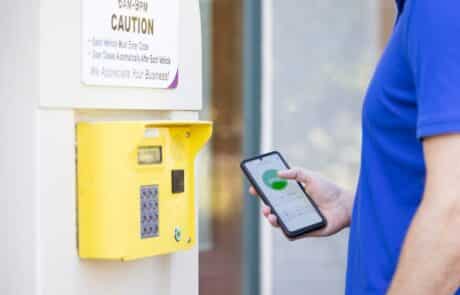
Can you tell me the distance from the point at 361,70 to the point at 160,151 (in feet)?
10.6

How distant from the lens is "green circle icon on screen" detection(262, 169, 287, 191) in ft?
8.95

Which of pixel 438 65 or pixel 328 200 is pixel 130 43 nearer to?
pixel 328 200

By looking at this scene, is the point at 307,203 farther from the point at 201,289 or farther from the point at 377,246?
the point at 201,289

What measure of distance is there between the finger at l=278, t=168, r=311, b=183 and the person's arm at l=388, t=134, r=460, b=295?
0.86 m

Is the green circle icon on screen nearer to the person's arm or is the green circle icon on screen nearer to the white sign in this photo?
the white sign

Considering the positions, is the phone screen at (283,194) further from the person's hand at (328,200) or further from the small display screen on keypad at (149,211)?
the small display screen on keypad at (149,211)

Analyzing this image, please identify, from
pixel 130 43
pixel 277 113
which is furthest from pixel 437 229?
pixel 277 113

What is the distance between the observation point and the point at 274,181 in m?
2.73

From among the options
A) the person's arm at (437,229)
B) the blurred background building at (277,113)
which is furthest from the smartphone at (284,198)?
the blurred background building at (277,113)

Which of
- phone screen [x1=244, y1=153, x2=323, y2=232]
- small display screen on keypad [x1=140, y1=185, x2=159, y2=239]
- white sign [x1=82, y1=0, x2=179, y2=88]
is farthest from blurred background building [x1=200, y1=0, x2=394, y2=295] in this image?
small display screen on keypad [x1=140, y1=185, x2=159, y2=239]

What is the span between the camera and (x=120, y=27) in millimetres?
2508

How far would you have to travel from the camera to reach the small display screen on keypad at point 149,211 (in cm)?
248

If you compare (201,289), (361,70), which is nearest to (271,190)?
(201,289)

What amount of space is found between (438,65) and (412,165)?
1.04ft
